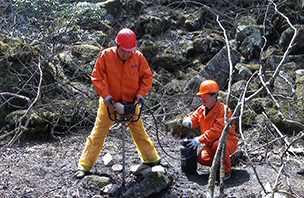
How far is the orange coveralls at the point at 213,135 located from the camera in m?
3.48

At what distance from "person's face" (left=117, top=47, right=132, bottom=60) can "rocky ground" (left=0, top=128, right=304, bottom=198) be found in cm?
155

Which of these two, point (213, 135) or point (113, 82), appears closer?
point (113, 82)

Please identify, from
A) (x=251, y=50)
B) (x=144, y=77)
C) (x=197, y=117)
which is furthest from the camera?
(x=251, y=50)

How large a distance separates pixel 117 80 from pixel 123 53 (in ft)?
1.11

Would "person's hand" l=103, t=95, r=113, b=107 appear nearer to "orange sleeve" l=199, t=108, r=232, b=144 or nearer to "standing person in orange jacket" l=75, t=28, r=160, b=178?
"standing person in orange jacket" l=75, t=28, r=160, b=178

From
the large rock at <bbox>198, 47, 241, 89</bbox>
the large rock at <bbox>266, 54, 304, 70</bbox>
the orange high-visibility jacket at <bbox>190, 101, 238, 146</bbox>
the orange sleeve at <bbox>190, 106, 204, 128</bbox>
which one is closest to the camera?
the orange high-visibility jacket at <bbox>190, 101, 238, 146</bbox>

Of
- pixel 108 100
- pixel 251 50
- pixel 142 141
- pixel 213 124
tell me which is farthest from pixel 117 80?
pixel 251 50

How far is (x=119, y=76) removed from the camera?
3287 millimetres

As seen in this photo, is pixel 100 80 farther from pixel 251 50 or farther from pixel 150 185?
pixel 251 50

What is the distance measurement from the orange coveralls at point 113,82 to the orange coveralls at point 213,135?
885 millimetres


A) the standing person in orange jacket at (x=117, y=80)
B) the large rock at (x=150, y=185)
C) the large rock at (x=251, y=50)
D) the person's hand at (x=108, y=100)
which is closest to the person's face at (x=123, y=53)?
the standing person in orange jacket at (x=117, y=80)

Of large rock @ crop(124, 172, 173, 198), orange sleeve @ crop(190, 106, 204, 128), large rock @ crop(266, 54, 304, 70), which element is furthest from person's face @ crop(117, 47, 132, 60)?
large rock @ crop(266, 54, 304, 70)

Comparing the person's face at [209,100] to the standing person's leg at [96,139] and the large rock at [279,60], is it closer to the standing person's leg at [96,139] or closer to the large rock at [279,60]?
the standing person's leg at [96,139]

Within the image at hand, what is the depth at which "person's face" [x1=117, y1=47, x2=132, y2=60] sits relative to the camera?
319cm
